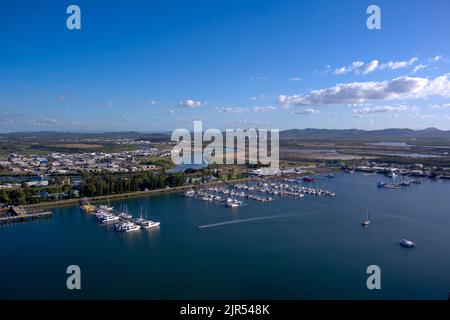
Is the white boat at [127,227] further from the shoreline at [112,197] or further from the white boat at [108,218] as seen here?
the shoreline at [112,197]

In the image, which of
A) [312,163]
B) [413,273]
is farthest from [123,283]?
[312,163]

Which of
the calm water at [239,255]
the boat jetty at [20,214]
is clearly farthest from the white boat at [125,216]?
the boat jetty at [20,214]

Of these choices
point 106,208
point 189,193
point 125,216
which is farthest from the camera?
point 189,193

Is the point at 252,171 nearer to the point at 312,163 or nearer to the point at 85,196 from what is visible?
the point at 312,163

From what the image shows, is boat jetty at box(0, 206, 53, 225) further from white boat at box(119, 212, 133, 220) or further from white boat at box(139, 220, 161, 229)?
white boat at box(139, 220, 161, 229)

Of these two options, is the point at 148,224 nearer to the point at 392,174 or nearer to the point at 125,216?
the point at 125,216

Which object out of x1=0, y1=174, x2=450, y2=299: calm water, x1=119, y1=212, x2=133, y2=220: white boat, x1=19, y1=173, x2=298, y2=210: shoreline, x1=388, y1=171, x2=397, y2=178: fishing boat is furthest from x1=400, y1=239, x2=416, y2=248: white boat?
x1=388, y1=171, x2=397, y2=178: fishing boat

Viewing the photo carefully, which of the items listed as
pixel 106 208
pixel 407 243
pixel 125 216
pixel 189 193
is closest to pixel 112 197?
pixel 106 208
